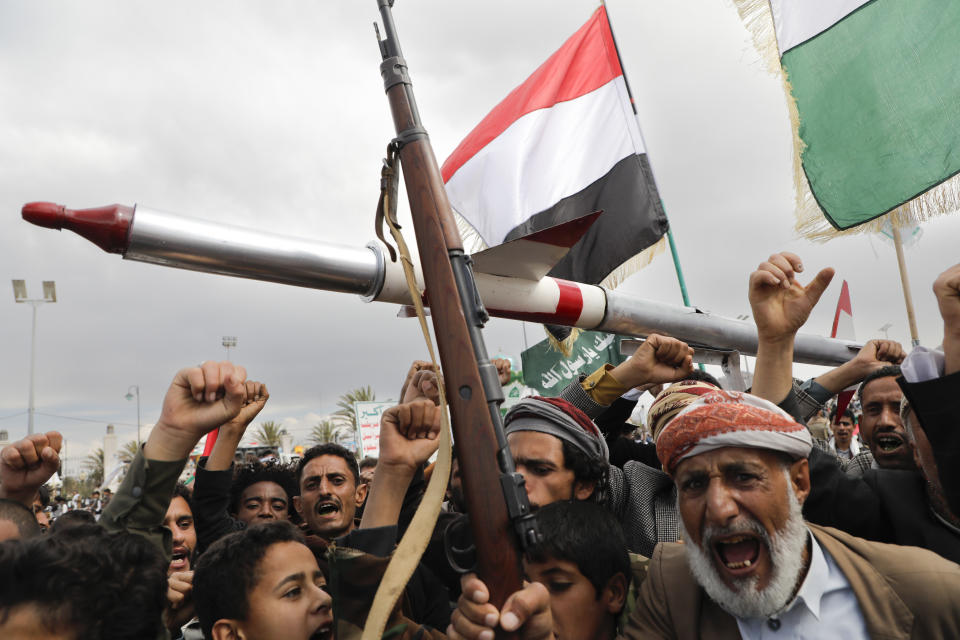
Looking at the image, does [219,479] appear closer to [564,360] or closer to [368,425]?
[564,360]

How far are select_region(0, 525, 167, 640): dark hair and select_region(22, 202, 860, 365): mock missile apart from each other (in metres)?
0.85

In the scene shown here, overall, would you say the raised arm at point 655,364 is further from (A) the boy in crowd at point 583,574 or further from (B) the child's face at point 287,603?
(B) the child's face at point 287,603

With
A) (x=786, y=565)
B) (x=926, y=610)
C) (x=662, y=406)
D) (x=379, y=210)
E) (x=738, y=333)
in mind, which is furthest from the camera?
(x=738, y=333)

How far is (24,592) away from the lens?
168 cm

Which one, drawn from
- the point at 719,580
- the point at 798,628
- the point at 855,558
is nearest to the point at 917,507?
the point at 855,558

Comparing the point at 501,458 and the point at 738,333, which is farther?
the point at 738,333

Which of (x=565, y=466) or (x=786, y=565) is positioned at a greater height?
(x=565, y=466)

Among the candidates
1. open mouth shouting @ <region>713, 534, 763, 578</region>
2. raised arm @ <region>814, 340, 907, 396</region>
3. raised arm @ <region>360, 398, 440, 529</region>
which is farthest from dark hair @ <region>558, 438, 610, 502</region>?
raised arm @ <region>814, 340, 907, 396</region>

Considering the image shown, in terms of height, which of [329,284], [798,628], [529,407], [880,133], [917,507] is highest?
[880,133]

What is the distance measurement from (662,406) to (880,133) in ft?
7.21

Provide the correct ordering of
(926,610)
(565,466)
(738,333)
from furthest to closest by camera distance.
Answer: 1. (738,333)
2. (565,466)
3. (926,610)

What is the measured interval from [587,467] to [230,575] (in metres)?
1.41

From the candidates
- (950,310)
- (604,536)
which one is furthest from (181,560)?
(950,310)

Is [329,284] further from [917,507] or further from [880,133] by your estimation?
[880,133]
